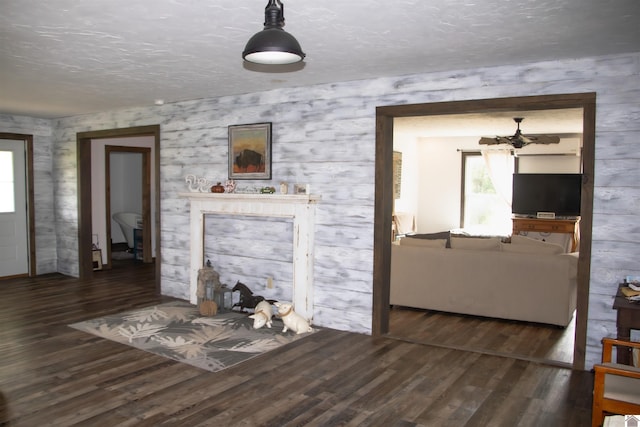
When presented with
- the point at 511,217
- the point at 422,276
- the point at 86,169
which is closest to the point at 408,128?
the point at 511,217

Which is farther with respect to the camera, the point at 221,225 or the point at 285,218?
the point at 221,225

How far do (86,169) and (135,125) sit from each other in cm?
152

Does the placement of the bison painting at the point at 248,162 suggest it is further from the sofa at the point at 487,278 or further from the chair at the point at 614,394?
the chair at the point at 614,394

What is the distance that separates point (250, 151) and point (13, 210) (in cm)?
441

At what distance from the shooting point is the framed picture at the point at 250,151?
5.56m

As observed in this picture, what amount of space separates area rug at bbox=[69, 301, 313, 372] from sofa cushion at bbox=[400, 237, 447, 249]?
1.78m

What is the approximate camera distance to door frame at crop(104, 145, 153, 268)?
8.41 meters

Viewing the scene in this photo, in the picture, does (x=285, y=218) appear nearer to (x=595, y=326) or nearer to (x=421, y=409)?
(x=421, y=409)

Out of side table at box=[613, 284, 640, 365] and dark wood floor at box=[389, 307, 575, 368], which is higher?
side table at box=[613, 284, 640, 365]

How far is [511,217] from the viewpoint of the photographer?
10.0m

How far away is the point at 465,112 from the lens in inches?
175

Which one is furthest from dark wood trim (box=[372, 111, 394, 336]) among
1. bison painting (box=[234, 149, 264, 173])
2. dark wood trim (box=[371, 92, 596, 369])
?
bison painting (box=[234, 149, 264, 173])

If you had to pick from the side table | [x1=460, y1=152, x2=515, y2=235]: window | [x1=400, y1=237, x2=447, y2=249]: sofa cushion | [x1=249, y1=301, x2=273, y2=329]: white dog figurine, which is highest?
[x1=460, y1=152, x2=515, y2=235]: window

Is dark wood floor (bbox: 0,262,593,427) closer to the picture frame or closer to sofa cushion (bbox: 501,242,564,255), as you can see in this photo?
the picture frame
